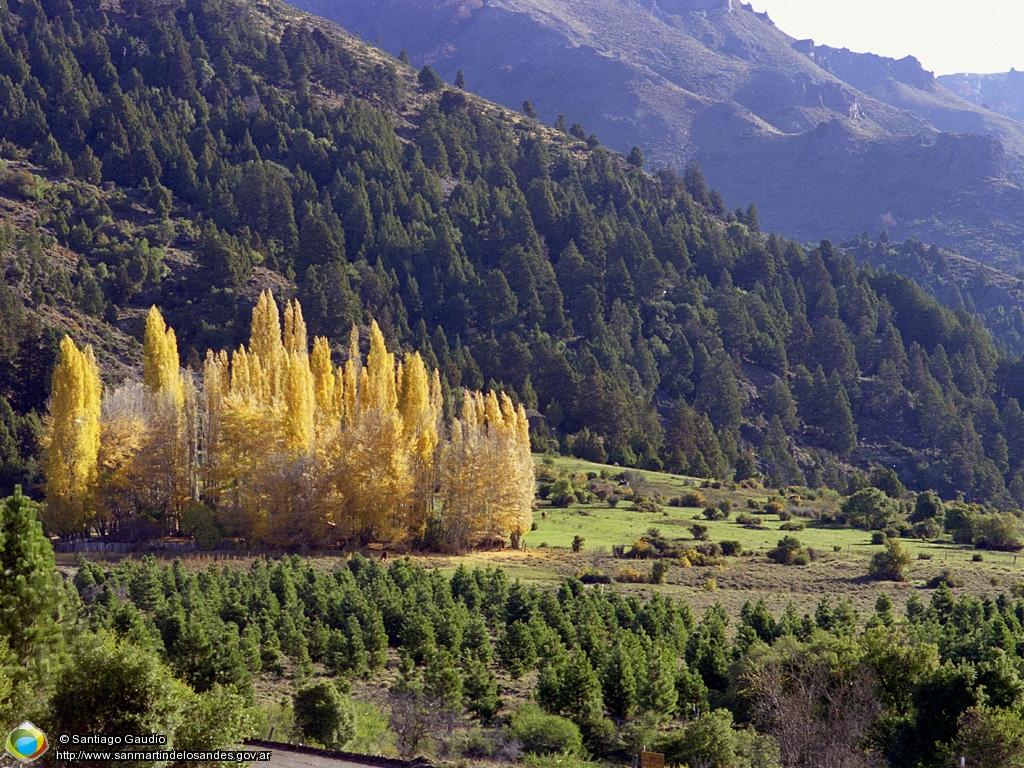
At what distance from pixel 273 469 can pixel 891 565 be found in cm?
3151

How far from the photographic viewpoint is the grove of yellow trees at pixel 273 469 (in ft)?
208

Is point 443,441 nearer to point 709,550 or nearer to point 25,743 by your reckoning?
point 709,550

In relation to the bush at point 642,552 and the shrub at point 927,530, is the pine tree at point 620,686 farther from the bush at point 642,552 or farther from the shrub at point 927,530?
the shrub at point 927,530

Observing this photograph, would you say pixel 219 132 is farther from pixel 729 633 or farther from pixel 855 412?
pixel 729 633

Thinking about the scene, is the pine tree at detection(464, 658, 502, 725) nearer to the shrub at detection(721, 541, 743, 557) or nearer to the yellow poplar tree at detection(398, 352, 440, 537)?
the yellow poplar tree at detection(398, 352, 440, 537)

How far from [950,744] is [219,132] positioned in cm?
12703

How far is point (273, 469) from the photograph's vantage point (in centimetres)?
6438

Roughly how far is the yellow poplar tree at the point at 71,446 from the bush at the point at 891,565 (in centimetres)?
3951

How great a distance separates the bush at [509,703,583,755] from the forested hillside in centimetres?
6186

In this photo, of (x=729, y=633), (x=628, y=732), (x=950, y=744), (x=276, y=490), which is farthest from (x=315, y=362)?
(x=950, y=744)

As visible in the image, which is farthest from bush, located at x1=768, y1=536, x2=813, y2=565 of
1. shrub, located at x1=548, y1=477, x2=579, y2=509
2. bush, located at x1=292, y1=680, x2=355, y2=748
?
bush, located at x1=292, y1=680, x2=355, y2=748

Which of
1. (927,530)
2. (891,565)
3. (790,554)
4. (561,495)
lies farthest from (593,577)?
(927,530)

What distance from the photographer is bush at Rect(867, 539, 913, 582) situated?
201 feet

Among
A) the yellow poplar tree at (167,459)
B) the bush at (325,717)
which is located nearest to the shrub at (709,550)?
the yellow poplar tree at (167,459)
